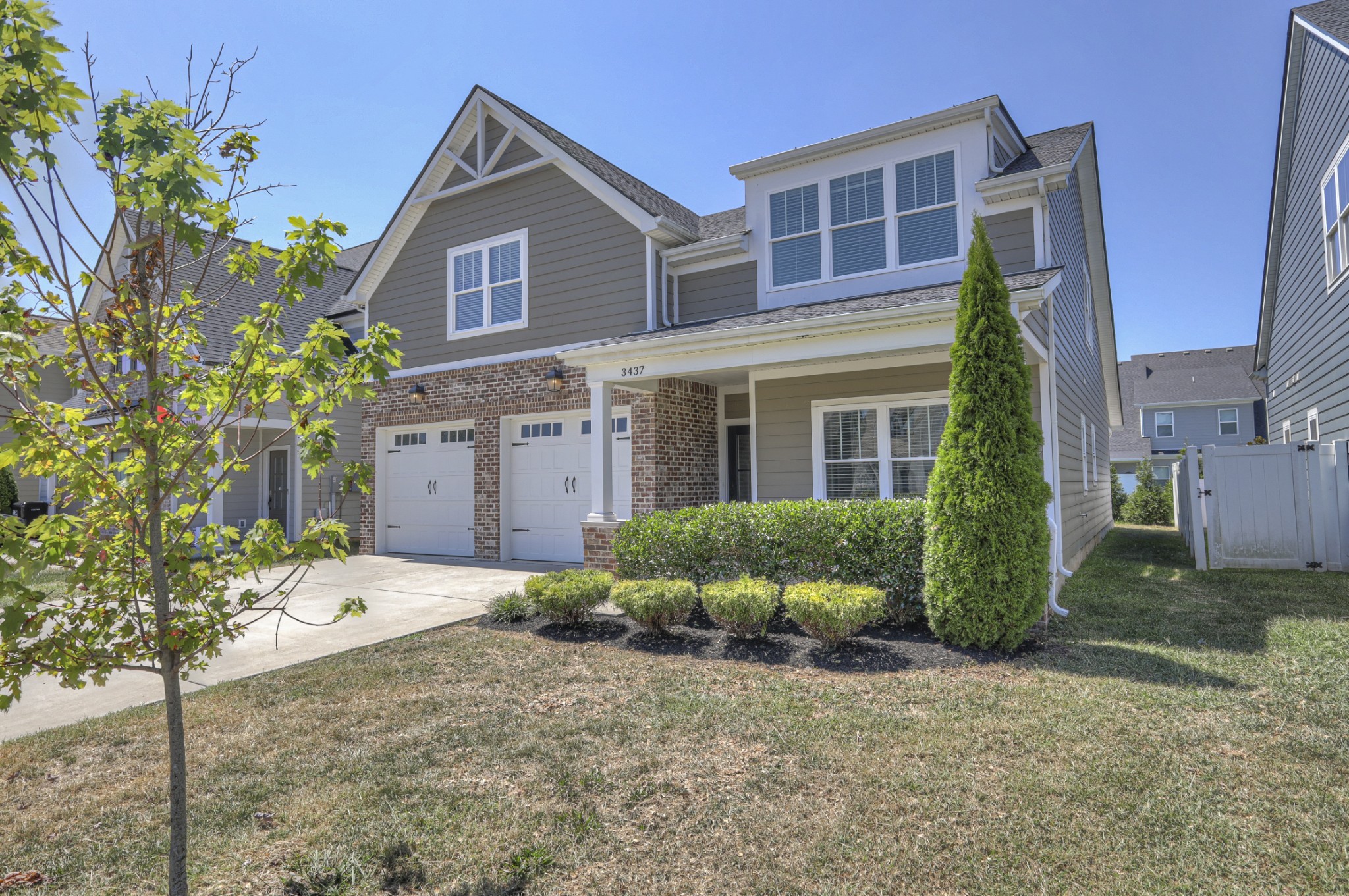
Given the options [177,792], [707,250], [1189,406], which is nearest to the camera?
[177,792]

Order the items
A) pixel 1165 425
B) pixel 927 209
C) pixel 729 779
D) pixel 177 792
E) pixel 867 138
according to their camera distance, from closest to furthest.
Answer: pixel 177 792 → pixel 729 779 → pixel 927 209 → pixel 867 138 → pixel 1165 425

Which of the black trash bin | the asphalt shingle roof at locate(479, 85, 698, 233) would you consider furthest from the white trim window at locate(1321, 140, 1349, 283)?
the black trash bin

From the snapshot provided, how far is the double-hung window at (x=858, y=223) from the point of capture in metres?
10.0

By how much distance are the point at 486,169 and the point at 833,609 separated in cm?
1044

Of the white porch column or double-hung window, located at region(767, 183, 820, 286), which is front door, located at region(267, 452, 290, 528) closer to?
the white porch column

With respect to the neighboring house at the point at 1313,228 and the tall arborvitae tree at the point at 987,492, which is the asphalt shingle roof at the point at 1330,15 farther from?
the tall arborvitae tree at the point at 987,492

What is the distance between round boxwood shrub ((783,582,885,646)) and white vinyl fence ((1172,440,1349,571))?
7507mm

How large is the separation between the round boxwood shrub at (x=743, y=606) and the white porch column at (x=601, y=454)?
3679 mm

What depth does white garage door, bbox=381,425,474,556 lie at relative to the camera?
13.2m

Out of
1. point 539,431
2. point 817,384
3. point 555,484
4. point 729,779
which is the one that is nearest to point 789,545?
point 817,384

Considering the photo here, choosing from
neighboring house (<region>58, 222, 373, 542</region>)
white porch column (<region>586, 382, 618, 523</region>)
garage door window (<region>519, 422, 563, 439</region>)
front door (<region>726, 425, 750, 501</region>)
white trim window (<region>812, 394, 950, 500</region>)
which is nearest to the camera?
white trim window (<region>812, 394, 950, 500</region>)

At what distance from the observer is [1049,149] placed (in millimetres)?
10469

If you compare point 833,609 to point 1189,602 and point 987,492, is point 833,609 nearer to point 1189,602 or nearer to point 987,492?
point 987,492

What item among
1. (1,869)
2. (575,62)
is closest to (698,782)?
(1,869)
